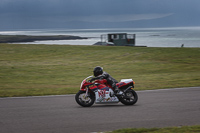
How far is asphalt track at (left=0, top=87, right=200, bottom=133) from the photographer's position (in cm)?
730

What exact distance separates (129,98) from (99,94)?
1031 mm

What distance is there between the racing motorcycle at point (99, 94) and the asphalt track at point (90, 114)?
0.69 feet

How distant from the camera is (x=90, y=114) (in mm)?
8672

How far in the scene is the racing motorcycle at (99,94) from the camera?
9836 mm

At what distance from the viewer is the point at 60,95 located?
12523mm

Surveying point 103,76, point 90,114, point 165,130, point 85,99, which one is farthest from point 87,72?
point 165,130

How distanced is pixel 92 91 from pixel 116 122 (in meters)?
2.32

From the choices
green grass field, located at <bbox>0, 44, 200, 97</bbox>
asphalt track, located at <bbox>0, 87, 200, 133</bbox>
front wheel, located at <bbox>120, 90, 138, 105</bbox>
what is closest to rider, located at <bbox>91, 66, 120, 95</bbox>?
front wheel, located at <bbox>120, 90, 138, 105</bbox>

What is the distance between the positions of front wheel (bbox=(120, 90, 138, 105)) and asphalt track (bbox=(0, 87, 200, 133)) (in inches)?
7.5

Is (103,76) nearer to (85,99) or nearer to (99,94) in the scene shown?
(99,94)

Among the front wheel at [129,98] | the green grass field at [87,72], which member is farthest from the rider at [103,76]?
the green grass field at [87,72]

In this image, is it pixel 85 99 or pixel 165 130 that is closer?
pixel 165 130

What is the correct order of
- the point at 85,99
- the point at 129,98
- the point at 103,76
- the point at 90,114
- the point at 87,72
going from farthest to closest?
Result: the point at 87,72, the point at 129,98, the point at 85,99, the point at 103,76, the point at 90,114

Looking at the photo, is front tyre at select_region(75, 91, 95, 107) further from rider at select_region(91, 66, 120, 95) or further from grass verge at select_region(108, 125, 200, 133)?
grass verge at select_region(108, 125, 200, 133)
